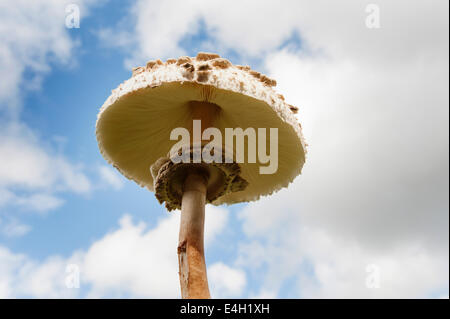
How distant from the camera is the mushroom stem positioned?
9.41 ft

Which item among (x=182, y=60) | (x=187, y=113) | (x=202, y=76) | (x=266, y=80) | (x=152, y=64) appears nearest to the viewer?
(x=202, y=76)

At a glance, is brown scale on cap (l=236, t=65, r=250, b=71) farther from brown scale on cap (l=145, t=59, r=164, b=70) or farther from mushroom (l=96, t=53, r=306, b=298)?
brown scale on cap (l=145, t=59, r=164, b=70)

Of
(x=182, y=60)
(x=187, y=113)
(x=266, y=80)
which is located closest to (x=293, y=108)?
(x=266, y=80)

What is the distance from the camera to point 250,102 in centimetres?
331

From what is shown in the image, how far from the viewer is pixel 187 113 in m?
3.82

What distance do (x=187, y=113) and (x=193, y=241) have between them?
1.45m

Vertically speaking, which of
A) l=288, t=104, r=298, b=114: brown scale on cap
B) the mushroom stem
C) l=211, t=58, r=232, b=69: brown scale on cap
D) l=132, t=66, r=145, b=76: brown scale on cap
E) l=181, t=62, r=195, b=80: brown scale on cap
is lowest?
the mushroom stem

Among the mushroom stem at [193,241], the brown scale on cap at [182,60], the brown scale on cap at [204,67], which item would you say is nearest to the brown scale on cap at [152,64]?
the brown scale on cap at [182,60]

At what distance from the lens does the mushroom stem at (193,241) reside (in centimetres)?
287

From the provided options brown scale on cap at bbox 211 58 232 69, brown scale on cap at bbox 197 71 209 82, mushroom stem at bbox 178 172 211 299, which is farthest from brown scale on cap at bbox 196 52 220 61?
mushroom stem at bbox 178 172 211 299

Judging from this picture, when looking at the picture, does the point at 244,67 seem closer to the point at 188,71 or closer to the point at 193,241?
the point at 188,71
